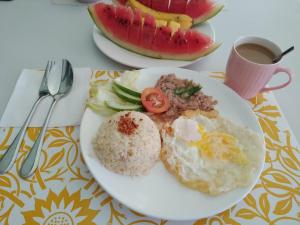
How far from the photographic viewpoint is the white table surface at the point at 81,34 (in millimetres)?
1381

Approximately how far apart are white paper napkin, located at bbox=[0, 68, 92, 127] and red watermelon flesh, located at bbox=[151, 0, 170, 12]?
64 centimetres

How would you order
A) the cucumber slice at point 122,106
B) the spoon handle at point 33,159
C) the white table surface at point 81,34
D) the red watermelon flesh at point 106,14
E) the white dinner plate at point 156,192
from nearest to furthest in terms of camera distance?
the white dinner plate at point 156,192
the spoon handle at point 33,159
the cucumber slice at point 122,106
the white table surface at point 81,34
the red watermelon flesh at point 106,14

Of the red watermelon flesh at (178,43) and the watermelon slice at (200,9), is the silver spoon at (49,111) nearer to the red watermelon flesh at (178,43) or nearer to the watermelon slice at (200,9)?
the red watermelon flesh at (178,43)

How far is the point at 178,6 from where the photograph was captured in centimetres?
164

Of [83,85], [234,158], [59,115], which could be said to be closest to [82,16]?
[83,85]

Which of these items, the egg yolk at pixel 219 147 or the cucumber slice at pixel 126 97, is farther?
the cucumber slice at pixel 126 97

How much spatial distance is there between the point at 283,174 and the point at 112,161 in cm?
66

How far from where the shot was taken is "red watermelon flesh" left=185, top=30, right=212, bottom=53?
1.42 m

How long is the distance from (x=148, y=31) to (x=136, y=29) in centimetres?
7

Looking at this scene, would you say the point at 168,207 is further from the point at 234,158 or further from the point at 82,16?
the point at 82,16

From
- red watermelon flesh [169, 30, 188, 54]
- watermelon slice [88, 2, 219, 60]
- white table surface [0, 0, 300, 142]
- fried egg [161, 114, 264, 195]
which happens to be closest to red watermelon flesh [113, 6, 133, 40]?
watermelon slice [88, 2, 219, 60]

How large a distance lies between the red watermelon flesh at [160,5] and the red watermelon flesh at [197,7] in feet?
0.41

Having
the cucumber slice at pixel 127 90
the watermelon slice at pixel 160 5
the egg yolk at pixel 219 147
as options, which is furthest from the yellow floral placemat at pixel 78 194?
the watermelon slice at pixel 160 5

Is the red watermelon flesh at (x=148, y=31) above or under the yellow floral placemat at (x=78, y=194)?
above
